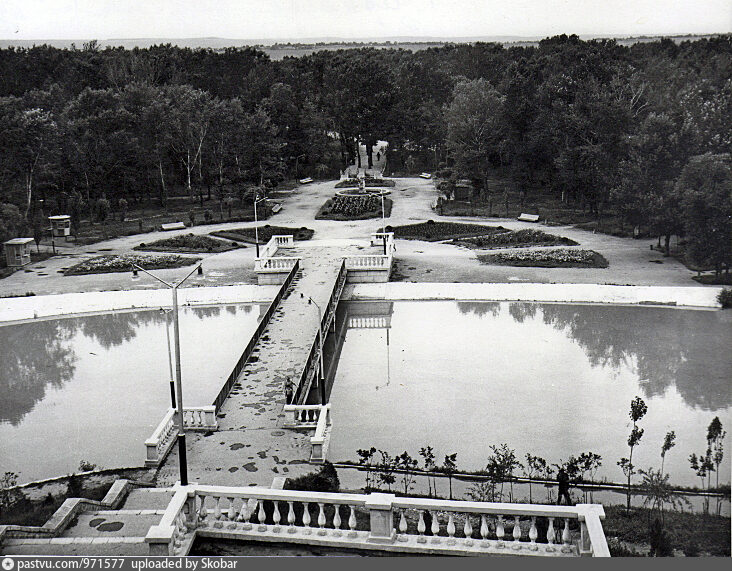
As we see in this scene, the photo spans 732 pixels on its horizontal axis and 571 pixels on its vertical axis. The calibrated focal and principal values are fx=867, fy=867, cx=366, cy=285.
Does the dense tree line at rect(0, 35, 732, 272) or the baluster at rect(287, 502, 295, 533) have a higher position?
the dense tree line at rect(0, 35, 732, 272)

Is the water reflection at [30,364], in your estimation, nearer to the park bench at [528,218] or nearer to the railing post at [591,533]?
the railing post at [591,533]

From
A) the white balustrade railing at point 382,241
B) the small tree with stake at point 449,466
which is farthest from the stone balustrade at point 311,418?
the white balustrade railing at point 382,241

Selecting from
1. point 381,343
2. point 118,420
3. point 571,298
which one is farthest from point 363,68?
point 118,420

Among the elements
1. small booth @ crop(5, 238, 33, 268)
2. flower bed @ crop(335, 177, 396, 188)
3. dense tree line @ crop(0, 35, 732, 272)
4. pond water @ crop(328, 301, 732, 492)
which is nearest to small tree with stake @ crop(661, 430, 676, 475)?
pond water @ crop(328, 301, 732, 492)

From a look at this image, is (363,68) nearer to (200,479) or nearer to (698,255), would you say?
(698,255)

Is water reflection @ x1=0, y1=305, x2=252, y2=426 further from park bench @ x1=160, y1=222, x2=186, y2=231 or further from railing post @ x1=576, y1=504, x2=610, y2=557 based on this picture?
railing post @ x1=576, y1=504, x2=610, y2=557
